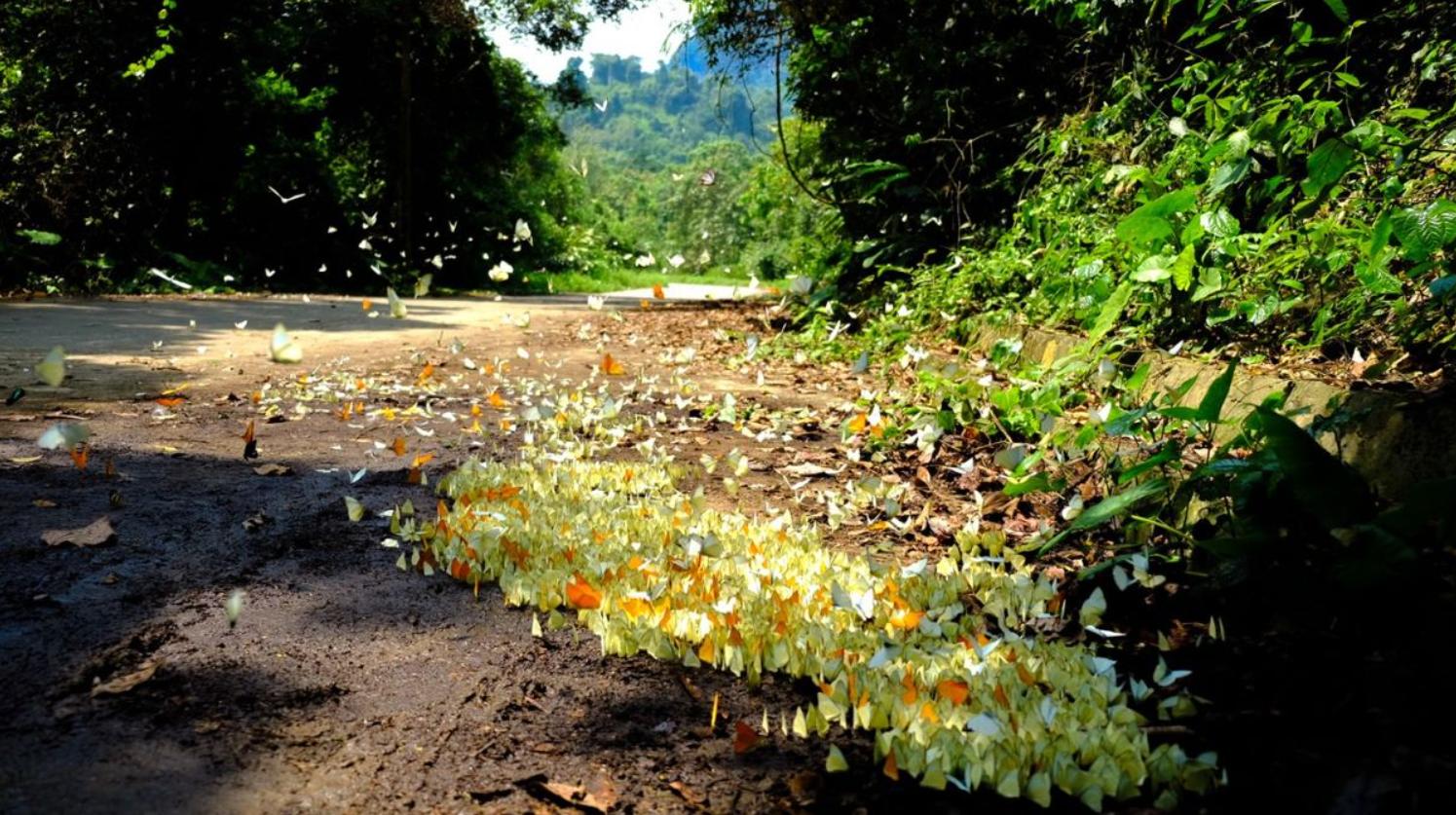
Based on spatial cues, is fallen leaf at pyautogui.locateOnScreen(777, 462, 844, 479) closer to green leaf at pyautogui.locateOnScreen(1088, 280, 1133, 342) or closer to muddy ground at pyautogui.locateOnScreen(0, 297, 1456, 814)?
muddy ground at pyautogui.locateOnScreen(0, 297, 1456, 814)

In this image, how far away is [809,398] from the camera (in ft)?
14.8

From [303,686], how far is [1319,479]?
1.75 m

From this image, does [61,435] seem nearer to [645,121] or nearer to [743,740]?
[743,740]

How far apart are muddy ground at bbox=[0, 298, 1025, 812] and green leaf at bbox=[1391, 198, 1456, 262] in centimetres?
158

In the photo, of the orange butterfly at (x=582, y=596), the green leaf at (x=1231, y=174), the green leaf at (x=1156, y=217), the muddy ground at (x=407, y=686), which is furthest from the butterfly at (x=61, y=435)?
the green leaf at (x=1231, y=174)

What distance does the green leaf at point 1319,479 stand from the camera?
150 centimetres

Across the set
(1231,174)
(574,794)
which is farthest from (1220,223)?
(574,794)

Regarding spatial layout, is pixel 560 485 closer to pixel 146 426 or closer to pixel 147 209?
pixel 146 426

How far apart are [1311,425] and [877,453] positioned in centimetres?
158

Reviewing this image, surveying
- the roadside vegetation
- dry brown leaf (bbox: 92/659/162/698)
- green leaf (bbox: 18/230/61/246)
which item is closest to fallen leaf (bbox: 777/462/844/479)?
the roadside vegetation

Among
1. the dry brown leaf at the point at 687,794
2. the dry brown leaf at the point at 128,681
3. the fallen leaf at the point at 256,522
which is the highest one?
the fallen leaf at the point at 256,522

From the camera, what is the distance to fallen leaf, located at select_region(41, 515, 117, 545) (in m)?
2.12

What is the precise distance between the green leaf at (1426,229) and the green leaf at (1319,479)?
0.76m

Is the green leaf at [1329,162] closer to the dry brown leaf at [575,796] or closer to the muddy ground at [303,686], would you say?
the muddy ground at [303,686]
